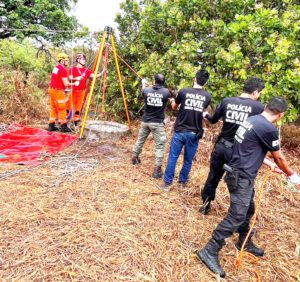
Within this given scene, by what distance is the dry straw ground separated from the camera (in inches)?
94.5

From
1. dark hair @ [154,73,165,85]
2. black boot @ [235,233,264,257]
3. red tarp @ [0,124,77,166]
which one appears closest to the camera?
black boot @ [235,233,264,257]

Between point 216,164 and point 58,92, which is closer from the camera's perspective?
point 216,164

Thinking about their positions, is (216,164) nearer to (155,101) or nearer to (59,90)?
(155,101)

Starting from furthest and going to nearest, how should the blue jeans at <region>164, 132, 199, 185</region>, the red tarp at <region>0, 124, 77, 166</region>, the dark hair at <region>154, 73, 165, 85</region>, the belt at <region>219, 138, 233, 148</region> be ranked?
the red tarp at <region>0, 124, 77, 166</region>, the dark hair at <region>154, 73, 165, 85</region>, the blue jeans at <region>164, 132, 199, 185</region>, the belt at <region>219, 138, 233, 148</region>

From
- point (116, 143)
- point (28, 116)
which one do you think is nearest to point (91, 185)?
point (116, 143)

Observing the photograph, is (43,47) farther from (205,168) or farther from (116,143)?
(205,168)

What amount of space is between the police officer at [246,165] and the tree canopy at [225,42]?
2.27 metres

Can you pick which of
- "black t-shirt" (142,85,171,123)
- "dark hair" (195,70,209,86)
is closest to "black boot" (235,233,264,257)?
"dark hair" (195,70,209,86)

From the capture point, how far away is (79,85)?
6.43 m

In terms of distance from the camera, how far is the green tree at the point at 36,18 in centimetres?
1186

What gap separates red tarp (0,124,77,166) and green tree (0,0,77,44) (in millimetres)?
7821

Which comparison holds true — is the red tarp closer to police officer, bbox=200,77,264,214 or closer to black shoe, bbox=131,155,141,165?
black shoe, bbox=131,155,141,165

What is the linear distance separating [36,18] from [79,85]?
8.58 meters

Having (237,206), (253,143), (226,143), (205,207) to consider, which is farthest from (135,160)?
(253,143)
